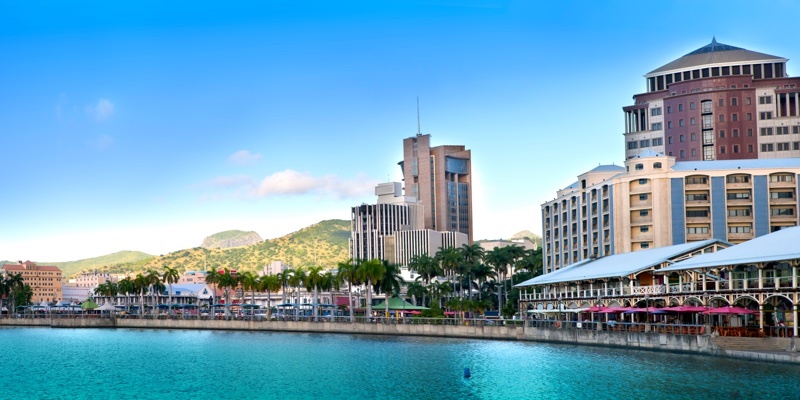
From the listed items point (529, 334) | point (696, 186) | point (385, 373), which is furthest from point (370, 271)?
point (385, 373)

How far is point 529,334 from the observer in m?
124

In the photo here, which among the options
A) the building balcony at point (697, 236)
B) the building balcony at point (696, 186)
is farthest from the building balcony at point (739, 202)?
the building balcony at point (697, 236)

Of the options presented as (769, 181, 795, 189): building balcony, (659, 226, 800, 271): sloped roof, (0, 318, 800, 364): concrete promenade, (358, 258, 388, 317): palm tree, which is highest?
(769, 181, 795, 189): building balcony

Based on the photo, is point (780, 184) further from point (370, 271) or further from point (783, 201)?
point (370, 271)


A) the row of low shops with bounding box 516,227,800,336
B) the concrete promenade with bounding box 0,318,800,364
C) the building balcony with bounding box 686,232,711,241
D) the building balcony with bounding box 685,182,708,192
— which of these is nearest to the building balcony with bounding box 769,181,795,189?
the building balcony with bounding box 685,182,708,192

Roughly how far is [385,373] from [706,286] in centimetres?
4136

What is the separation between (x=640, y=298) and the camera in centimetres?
11669

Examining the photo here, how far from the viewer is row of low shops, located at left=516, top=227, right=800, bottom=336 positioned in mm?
92250

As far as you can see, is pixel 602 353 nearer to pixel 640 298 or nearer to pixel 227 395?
pixel 640 298

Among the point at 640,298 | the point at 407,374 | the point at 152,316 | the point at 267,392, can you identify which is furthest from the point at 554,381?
the point at 152,316

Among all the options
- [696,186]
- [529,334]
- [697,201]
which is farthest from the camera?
[697,201]

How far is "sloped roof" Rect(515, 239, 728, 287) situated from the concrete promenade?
11692mm

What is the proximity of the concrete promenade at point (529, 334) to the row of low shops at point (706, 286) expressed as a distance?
3.30m

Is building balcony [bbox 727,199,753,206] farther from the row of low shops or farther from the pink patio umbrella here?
the pink patio umbrella
